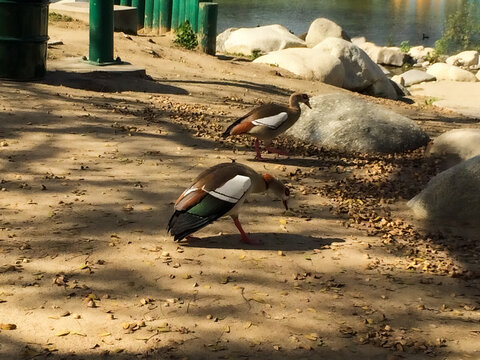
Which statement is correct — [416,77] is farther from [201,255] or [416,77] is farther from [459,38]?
[201,255]

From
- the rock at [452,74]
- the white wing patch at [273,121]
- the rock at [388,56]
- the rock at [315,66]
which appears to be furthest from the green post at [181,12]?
the rock at [388,56]

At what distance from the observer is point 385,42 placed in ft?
108

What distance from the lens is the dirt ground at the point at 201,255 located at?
14.9 feet

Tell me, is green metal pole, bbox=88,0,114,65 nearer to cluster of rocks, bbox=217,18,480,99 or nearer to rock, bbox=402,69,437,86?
cluster of rocks, bbox=217,18,480,99

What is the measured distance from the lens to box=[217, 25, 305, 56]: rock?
68.5 feet

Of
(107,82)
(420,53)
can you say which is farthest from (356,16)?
(107,82)

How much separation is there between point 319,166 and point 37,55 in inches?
174

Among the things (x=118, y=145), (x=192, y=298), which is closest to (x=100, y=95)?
(x=118, y=145)

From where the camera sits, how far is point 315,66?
15.9m

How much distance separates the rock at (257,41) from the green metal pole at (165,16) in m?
2.94

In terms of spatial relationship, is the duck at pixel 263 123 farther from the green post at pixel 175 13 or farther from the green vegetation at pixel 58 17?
the green post at pixel 175 13

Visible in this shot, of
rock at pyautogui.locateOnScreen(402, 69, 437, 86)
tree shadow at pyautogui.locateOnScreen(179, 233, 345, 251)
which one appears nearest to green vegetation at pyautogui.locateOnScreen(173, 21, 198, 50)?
rock at pyautogui.locateOnScreen(402, 69, 437, 86)

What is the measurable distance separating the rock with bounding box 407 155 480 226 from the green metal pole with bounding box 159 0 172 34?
1219 centimetres

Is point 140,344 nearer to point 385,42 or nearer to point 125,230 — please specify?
point 125,230
